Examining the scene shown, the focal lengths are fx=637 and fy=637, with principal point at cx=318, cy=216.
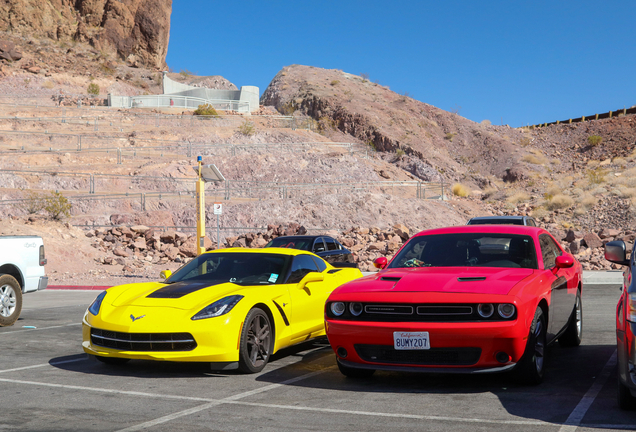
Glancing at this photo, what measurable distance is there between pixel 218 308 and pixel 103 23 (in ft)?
339

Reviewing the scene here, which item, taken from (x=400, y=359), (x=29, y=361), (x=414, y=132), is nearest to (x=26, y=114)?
(x=414, y=132)

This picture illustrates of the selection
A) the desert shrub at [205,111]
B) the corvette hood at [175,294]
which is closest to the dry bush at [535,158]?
the desert shrub at [205,111]

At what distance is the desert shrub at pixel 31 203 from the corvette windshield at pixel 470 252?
2669 cm

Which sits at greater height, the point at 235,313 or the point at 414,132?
the point at 414,132

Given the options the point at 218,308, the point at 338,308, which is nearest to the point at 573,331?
the point at 338,308

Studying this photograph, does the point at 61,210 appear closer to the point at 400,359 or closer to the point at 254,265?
the point at 254,265

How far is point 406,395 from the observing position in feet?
19.4

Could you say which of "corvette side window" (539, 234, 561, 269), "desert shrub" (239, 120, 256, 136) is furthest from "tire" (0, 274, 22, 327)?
"desert shrub" (239, 120, 256, 136)

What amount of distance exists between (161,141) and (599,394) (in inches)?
1977

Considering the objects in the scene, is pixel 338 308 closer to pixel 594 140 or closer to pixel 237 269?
pixel 237 269

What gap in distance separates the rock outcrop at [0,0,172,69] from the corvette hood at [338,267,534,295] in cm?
9903

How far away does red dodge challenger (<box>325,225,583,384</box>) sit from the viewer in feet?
18.6

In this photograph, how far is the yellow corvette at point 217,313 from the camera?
6645 millimetres

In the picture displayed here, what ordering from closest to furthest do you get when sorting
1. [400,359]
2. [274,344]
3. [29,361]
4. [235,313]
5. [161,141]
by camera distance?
[400,359]
[235,313]
[274,344]
[29,361]
[161,141]
